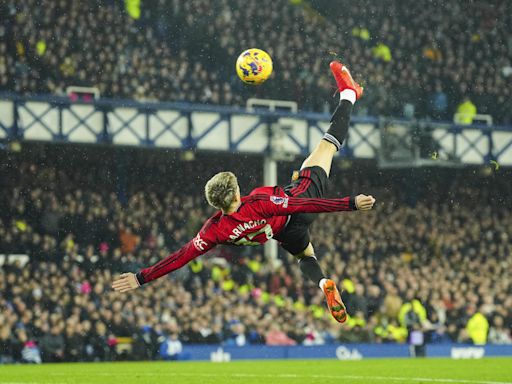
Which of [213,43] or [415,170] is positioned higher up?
[213,43]

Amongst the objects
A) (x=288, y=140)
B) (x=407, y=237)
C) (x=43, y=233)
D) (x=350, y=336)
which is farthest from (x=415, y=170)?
(x=43, y=233)

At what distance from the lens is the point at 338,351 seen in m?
20.1

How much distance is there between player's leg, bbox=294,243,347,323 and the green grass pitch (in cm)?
155

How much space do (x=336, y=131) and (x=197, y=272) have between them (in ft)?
36.7

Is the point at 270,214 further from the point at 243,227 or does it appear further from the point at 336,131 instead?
the point at 336,131

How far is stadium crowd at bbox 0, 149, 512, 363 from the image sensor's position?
18828 mm

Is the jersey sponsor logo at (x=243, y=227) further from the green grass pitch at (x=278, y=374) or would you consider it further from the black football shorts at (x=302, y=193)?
the green grass pitch at (x=278, y=374)

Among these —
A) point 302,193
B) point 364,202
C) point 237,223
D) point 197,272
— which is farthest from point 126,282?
point 197,272

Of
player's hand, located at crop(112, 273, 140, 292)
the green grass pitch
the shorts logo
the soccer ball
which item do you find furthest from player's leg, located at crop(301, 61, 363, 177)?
the green grass pitch

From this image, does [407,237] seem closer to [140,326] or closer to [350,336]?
[350,336]

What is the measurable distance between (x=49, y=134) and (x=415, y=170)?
1075 cm

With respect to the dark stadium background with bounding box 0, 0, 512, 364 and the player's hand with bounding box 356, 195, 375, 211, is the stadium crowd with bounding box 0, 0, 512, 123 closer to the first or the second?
the dark stadium background with bounding box 0, 0, 512, 364

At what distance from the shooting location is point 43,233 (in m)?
21.9

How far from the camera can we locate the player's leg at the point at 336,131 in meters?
10.6
